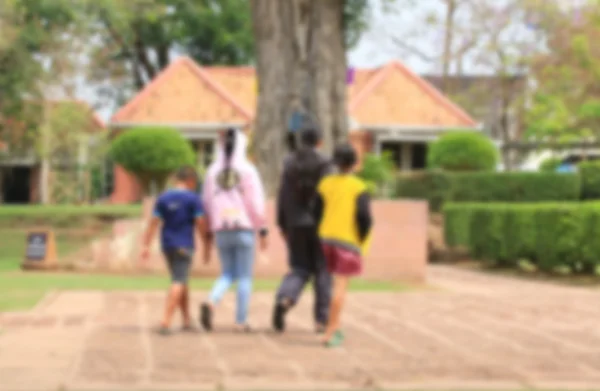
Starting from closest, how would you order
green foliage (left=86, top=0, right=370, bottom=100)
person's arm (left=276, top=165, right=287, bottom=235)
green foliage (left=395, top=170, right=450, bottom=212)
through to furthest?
person's arm (left=276, top=165, right=287, bottom=235) < green foliage (left=395, top=170, right=450, bottom=212) < green foliage (left=86, top=0, right=370, bottom=100)

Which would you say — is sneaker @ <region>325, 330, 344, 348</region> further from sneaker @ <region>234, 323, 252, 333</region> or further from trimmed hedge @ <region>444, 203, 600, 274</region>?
trimmed hedge @ <region>444, 203, 600, 274</region>

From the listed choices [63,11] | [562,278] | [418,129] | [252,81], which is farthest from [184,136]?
[562,278]

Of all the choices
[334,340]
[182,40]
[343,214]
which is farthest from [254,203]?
[182,40]

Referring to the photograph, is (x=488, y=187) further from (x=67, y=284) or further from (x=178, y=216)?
(x=178, y=216)

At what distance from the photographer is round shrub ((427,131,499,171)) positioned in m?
35.2

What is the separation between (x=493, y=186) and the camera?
30703mm

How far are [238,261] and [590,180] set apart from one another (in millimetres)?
21799

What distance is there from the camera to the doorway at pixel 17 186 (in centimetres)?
5234

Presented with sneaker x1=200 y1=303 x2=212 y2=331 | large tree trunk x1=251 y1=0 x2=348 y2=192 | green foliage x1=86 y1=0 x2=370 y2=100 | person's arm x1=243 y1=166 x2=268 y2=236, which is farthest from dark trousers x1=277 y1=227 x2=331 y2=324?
green foliage x1=86 y1=0 x2=370 y2=100

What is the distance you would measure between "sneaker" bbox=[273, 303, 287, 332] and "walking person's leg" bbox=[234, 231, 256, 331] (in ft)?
1.01

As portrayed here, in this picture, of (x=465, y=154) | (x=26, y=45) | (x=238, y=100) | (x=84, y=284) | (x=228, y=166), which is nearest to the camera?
(x=228, y=166)

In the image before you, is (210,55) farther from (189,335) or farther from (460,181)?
(189,335)

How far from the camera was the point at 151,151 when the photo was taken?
123ft

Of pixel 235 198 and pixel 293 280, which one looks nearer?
pixel 293 280
